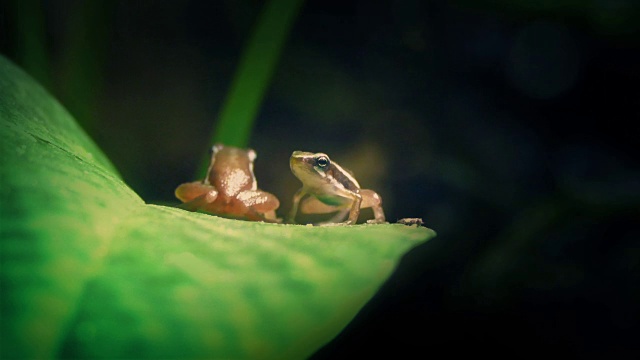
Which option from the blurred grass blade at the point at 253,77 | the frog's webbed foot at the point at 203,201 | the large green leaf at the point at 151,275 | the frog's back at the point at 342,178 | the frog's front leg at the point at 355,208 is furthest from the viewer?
the blurred grass blade at the point at 253,77

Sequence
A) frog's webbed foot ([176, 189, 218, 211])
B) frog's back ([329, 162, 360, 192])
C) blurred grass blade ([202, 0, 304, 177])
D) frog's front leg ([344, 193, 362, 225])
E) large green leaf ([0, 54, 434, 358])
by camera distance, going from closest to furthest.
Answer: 1. large green leaf ([0, 54, 434, 358])
2. frog's webbed foot ([176, 189, 218, 211])
3. frog's front leg ([344, 193, 362, 225])
4. frog's back ([329, 162, 360, 192])
5. blurred grass blade ([202, 0, 304, 177])

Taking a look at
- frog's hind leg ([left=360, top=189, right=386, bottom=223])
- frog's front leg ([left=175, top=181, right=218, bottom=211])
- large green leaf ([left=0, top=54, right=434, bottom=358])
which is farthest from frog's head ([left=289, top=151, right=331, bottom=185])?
large green leaf ([left=0, top=54, right=434, bottom=358])

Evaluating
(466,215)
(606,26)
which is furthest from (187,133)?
(606,26)

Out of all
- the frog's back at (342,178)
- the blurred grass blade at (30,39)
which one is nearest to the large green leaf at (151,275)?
the frog's back at (342,178)

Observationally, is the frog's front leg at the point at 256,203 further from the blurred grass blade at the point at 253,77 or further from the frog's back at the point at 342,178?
the blurred grass blade at the point at 253,77

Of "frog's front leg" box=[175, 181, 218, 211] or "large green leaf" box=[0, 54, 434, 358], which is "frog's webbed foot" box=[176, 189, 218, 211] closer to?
"frog's front leg" box=[175, 181, 218, 211]

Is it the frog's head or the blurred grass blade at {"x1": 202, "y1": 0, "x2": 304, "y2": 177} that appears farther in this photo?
the blurred grass blade at {"x1": 202, "y1": 0, "x2": 304, "y2": 177}
